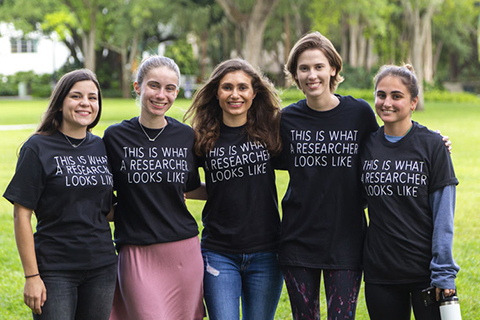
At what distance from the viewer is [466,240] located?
26.5 feet

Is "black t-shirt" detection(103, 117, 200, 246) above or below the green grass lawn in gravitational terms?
above

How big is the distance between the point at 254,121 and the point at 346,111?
55 cm

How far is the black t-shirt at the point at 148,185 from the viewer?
11.7ft

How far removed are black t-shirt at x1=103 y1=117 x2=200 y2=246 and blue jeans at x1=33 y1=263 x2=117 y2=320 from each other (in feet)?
0.93

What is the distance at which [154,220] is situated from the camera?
3574 millimetres

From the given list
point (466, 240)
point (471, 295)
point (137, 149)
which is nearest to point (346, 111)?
point (137, 149)

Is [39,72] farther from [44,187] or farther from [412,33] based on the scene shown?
[44,187]

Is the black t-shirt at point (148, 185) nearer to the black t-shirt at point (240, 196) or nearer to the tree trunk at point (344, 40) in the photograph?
the black t-shirt at point (240, 196)

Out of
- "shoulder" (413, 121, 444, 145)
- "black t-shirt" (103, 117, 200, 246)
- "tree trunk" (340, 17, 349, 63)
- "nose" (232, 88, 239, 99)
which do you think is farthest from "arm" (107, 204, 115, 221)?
"tree trunk" (340, 17, 349, 63)

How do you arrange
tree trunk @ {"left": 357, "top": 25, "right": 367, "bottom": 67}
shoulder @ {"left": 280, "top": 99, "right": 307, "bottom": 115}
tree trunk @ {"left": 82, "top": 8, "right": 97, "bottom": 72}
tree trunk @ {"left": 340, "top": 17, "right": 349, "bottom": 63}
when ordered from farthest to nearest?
tree trunk @ {"left": 357, "top": 25, "right": 367, "bottom": 67} < tree trunk @ {"left": 340, "top": 17, "right": 349, "bottom": 63} < tree trunk @ {"left": 82, "top": 8, "right": 97, "bottom": 72} < shoulder @ {"left": 280, "top": 99, "right": 307, "bottom": 115}

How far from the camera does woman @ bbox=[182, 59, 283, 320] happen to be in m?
3.72

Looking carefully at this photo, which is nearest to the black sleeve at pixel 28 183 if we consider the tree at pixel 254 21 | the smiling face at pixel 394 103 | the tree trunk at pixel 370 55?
the smiling face at pixel 394 103

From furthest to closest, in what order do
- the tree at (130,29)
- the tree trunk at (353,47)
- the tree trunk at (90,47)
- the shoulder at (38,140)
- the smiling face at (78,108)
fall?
the tree trunk at (353,47) → the tree trunk at (90,47) → the tree at (130,29) → the smiling face at (78,108) → the shoulder at (38,140)

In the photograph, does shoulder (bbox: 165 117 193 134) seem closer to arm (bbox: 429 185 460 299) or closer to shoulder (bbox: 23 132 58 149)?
shoulder (bbox: 23 132 58 149)
